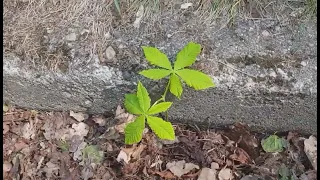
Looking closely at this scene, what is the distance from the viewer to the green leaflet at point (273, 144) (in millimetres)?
2539

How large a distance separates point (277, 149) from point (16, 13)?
1.63 meters

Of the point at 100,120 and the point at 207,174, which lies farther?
the point at 100,120

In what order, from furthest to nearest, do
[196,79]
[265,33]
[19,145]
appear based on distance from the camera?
[19,145] < [265,33] < [196,79]

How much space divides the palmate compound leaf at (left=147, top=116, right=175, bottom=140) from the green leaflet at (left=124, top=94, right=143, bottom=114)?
0.07 meters

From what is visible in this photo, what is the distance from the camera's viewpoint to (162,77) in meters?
2.30

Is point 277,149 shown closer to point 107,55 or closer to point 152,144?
point 152,144

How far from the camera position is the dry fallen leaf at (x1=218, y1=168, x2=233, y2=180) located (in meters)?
2.48

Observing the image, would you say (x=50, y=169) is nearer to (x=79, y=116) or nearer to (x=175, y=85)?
(x=79, y=116)

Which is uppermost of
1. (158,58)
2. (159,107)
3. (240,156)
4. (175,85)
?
(158,58)

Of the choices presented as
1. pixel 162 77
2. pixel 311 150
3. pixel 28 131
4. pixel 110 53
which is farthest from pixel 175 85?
pixel 28 131

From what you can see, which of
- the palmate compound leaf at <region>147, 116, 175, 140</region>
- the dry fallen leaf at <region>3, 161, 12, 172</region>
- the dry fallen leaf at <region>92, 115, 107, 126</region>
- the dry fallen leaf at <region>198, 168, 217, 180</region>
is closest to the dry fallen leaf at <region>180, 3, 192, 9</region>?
the palmate compound leaf at <region>147, 116, 175, 140</region>

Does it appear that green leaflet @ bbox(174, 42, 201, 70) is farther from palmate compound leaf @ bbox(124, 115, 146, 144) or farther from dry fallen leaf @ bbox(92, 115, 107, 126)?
dry fallen leaf @ bbox(92, 115, 107, 126)

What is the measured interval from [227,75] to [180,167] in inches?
22.3

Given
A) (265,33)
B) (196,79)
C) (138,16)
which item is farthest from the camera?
(138,16)
